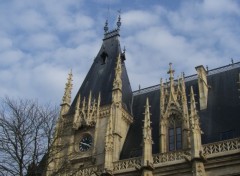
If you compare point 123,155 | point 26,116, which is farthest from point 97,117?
point 26,116

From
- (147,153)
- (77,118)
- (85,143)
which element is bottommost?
(147,153)

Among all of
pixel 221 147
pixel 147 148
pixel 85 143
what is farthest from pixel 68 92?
pixel 221 147

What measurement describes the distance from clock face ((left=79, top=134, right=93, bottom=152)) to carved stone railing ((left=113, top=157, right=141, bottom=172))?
12.1 ft

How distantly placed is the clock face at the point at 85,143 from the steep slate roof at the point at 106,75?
2989mm

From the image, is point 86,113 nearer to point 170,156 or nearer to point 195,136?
point 170,156

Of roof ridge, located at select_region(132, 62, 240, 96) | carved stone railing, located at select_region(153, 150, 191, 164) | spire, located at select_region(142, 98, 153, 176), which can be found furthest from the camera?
roof ridge, located at select_region(132, 62, 240, 96)

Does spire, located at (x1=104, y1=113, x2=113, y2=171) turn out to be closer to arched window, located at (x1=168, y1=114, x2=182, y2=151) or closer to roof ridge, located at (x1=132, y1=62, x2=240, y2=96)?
arched window, located at (x1=168, y1=114, x2=182, y2=151)

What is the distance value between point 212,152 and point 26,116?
423 inches

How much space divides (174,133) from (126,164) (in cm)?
391

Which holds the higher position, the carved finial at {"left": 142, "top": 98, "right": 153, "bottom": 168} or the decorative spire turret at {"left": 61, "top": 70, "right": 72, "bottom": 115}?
the decorative spire turret at {"left": 61, "top": 70, "right": 72, "bottom": 115}

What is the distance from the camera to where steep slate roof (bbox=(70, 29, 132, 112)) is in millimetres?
32750

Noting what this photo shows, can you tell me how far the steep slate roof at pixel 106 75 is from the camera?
32.8 m

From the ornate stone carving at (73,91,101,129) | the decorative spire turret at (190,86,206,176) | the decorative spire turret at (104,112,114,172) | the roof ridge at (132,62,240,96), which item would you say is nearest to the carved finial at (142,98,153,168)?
the decorative spire turret at (104,112,114,172)

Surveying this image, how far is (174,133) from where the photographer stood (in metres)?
26.9
